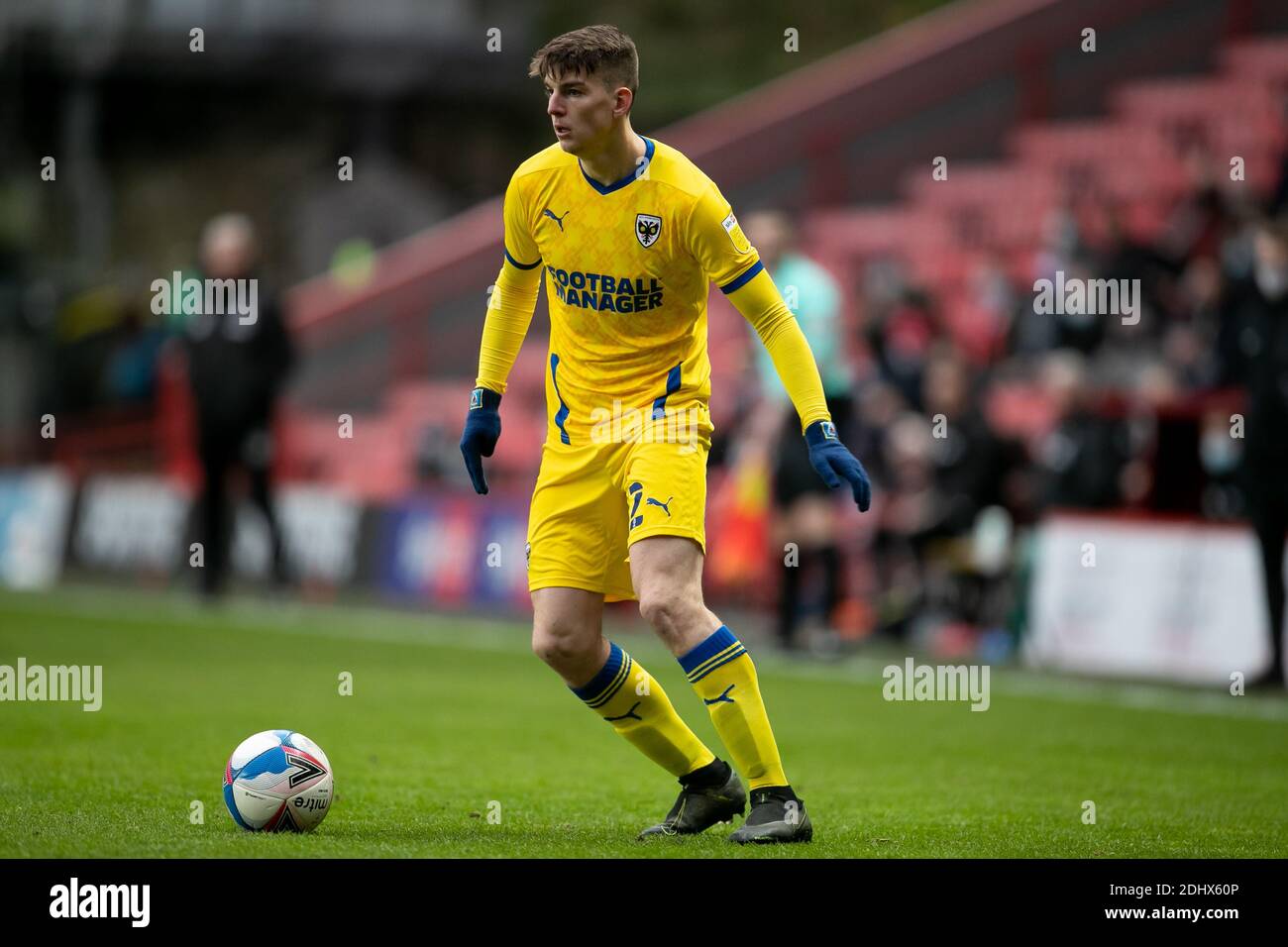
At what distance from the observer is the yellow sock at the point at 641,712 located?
6.53 m

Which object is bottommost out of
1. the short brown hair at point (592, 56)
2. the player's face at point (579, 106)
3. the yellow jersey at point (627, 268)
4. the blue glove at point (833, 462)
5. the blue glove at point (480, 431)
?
the blue glove at point (833, 462)

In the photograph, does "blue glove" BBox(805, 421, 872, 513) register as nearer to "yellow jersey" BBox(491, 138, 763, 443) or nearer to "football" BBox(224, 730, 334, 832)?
"yellow jersey" BBox(491, 138, 763, 443)

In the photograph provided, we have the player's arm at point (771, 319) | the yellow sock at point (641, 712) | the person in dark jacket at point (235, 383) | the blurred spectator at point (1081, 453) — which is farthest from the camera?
the person in dark jacket at point (235, 383)

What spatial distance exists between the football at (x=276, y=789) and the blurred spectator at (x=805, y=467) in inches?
277

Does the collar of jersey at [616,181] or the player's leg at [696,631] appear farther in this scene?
the collar of jersey at [616,181]

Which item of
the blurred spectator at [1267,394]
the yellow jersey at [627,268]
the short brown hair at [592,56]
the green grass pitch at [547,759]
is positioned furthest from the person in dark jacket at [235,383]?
the short brown hair at [592,56]

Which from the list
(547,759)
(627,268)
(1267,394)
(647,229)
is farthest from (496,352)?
(1267,394)

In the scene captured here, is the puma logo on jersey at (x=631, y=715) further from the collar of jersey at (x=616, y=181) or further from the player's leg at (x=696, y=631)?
the collar of jersey at (x=616, y=181)

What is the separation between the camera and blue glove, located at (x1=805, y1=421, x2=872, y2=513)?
6.14 m

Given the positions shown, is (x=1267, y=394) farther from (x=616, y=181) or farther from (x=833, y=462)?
(x=616, y=181)

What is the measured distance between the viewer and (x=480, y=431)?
688 cm

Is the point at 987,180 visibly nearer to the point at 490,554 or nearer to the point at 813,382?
the point at 490,554
